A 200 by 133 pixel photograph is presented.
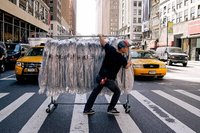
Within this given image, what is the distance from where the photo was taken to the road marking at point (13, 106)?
21.9ft

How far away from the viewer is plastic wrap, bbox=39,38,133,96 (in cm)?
688

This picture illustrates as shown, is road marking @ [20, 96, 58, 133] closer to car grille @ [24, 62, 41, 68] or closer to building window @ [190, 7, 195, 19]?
car grille @ [24, 62, 41, 68]

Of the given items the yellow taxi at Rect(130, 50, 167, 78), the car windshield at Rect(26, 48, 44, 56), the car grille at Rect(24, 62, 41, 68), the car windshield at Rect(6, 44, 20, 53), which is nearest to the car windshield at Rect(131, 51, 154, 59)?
the yellow taxi at Rect(130, 50, 167, 78)

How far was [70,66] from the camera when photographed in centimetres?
689

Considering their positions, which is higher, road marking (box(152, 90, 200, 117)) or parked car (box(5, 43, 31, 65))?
→ parked car (box(5, 43, 31, 65))

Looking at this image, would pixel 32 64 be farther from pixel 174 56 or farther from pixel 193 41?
pixel 193 41

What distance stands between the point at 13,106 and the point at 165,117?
3948mm

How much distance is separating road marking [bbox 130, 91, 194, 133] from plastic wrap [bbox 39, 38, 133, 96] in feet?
3.19

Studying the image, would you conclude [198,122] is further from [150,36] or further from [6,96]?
[150,36]

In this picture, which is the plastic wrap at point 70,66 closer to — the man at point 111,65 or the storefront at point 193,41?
the man at point 111,65

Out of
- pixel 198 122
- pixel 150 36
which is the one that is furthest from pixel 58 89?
pixel 150 36

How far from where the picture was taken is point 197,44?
137ft

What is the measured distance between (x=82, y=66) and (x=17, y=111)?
1.94 m

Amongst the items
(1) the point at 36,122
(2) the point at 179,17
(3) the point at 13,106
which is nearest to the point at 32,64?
(3) the point at 13,106
